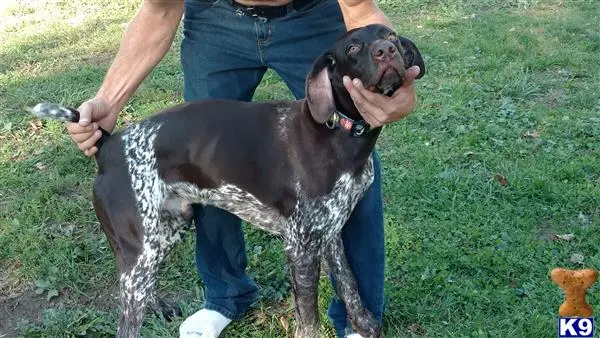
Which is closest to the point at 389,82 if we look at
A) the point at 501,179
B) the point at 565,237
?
the point at 565,237

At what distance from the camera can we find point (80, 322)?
4.32 metres

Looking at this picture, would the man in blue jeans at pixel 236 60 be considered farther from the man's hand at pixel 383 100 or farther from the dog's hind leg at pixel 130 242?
the man's hand at pixel 383 100

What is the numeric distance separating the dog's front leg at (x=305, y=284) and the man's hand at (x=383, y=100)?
2.49 feet

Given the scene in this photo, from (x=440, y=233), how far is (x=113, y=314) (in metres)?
2.11

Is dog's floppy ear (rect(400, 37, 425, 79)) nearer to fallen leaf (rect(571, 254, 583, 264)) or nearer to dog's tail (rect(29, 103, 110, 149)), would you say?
dog's tail (rect(29, 103, 110, 149))

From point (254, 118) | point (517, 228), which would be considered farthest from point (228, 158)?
point (517, 228)

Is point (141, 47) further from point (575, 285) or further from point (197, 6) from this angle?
point (575, 285)

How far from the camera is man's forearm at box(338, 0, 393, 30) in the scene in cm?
340

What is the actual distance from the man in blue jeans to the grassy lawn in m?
0.54

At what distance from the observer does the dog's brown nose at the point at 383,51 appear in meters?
3.00

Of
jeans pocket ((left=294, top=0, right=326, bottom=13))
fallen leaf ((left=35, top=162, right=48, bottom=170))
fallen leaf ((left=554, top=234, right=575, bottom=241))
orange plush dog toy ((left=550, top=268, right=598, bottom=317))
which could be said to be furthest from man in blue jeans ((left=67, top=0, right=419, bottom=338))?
fallen leaf ((left=35, top=162, right=48, bottom=170))

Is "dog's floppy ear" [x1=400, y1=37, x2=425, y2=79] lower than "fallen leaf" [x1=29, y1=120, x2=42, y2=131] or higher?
higher

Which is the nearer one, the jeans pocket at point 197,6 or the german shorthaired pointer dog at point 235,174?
the german shorthaired pointer dog at point 235,174

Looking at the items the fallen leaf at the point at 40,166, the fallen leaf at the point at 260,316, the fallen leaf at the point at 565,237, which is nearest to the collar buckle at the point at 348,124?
the fallen leaf at the point at 260,316
